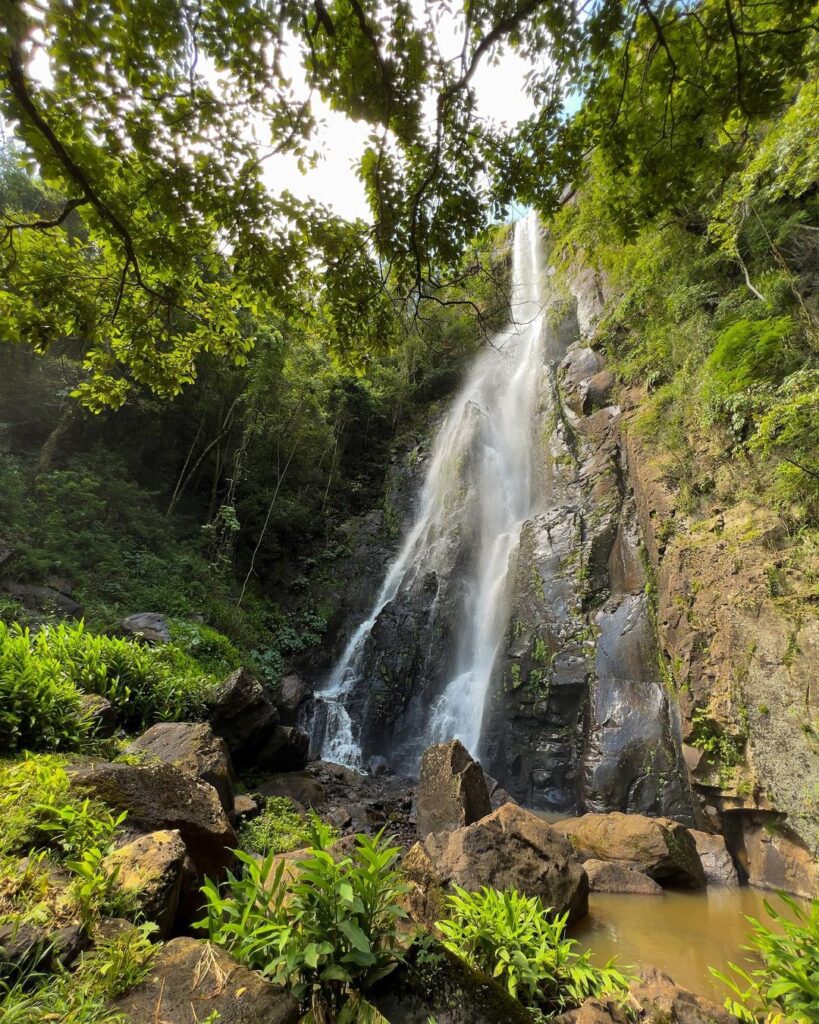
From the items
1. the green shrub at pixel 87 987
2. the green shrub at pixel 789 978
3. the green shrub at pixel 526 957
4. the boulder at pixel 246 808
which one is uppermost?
the green shrub at pixel 87 987

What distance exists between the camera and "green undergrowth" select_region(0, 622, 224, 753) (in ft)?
12.7

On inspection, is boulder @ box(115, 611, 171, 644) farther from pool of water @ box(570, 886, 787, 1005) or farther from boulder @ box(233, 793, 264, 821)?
pool of water @ box(570, 886, 787, 1005)

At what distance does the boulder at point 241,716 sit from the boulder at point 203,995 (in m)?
5.70

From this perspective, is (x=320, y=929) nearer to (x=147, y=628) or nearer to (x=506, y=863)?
(x=506, y=863)

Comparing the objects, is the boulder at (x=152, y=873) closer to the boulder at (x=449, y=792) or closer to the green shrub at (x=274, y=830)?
the green shrub at (x=274, y=830)

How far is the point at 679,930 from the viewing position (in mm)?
4762

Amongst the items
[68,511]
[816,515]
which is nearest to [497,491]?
[816,515]

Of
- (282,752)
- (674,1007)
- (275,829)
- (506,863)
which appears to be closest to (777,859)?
(506,863)

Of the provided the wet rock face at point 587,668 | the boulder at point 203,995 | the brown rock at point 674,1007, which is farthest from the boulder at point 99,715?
the wet rock face at point 587,668

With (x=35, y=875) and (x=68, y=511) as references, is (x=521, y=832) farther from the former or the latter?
(x=68, y=511)

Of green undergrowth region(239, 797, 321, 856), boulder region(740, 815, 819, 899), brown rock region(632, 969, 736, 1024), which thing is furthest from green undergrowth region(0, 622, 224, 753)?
boulder region(740, 815, 819, 899)

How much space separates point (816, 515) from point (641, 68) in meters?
5.44

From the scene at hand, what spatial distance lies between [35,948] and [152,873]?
2.21 ft

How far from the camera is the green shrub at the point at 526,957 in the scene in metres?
2.61
